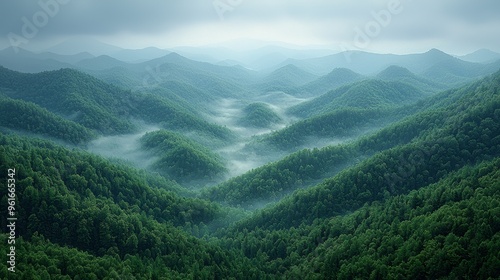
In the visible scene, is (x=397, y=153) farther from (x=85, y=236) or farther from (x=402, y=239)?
(x=85, y=236)

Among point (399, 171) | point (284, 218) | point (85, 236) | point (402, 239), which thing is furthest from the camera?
point (399, 171)

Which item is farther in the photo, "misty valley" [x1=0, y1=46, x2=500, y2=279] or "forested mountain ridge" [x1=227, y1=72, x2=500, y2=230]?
"forested mountain ridge" [x1=227, y1=72, x2=500, y2=230]

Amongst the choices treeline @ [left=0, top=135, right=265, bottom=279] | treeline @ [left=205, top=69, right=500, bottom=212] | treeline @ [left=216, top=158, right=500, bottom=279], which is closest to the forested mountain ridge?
treeline @ [left=205, top=69, right=500, bottom=212]

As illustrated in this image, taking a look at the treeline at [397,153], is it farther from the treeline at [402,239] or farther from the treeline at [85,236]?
the treeline at [85,236]

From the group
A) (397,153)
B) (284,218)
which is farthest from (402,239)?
(397,153)

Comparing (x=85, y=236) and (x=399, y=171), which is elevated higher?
(x=399, y=171)

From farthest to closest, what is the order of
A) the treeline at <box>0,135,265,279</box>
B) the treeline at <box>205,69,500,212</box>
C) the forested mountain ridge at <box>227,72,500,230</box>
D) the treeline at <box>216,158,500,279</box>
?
the treeline at <box>205,69,500,212</box>
the forested mountain ridge at <box>227,72,500,230</box>
the treeline at <box>0,135,265,279</box>
the treeline at <box>216,158,500,279</box>

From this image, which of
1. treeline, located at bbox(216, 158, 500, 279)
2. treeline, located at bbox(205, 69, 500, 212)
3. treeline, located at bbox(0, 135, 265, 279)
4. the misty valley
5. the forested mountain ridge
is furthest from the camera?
treeline, located at bbox(205, 69, 500, 212)

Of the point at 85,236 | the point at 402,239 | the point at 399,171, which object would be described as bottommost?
the point at 402,239

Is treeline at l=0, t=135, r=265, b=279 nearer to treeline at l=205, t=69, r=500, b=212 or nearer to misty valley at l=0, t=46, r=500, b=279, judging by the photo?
misty valley at l=0, t=46, r=500, b=279

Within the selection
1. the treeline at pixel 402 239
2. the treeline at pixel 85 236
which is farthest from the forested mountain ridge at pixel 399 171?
the treeline at pixel 85 236

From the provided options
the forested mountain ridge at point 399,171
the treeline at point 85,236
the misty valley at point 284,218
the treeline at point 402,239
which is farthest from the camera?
the forested mountain ridge at point 399,171

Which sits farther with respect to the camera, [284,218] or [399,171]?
[399,171]
